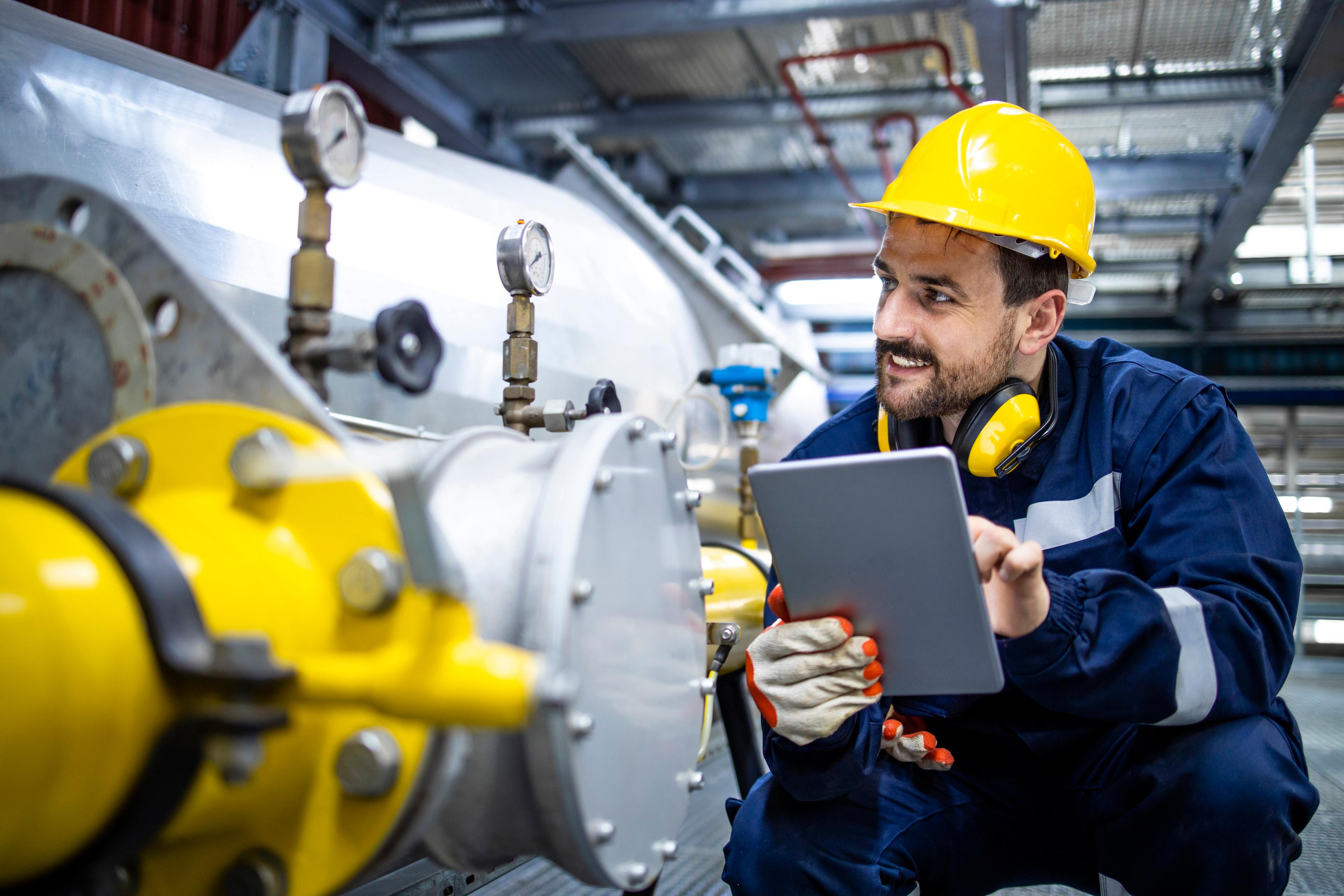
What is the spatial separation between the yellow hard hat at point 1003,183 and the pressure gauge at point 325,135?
0.67 meters

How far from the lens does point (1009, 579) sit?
0.78 m

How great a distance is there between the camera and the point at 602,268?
1.99 metres

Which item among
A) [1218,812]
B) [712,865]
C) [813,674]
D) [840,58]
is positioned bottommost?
[712,865]

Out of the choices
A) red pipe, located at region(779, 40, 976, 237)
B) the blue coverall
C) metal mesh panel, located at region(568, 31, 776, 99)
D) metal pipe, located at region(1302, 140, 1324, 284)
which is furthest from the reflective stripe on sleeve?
metal pipe, located at region(1302, 140, 1324, 284)

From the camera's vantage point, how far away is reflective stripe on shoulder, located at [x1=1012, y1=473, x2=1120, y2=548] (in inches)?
40.7

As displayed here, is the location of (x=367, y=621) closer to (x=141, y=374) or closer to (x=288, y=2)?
(x=141, y=374)

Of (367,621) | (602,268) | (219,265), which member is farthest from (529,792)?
(602,268)

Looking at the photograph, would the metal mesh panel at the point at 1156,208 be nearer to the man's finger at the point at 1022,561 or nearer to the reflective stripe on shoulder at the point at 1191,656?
the reflective stripe on shoulder at the point at 1191,656

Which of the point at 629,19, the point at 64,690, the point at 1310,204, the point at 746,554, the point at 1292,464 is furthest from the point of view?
the point at 1292,464

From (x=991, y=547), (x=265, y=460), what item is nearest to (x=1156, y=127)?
(x=991, y=547)

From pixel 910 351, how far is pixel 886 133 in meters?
2.48

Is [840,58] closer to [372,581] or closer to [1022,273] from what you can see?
[1022,273]

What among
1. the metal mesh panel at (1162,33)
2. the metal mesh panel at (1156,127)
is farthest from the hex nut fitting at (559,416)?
the metal mesh panel at (1156,127)

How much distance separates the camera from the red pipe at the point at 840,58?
8.87ft
